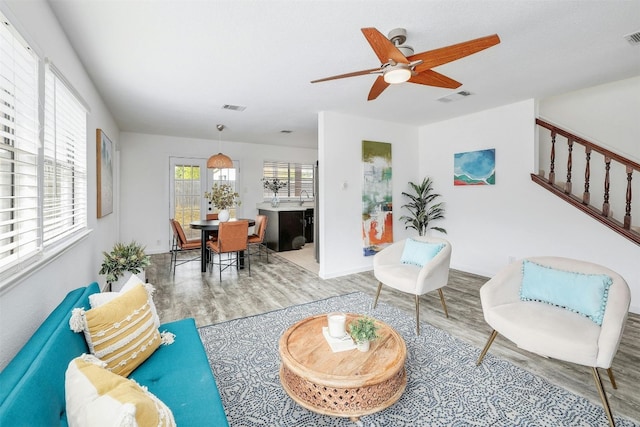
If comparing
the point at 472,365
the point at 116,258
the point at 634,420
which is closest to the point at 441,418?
the point at 472,365

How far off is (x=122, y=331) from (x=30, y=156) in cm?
106

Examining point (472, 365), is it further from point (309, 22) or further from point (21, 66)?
point (21, 66)

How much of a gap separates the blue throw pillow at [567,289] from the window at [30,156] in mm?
3173

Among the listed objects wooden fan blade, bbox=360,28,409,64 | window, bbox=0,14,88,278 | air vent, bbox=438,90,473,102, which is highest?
air vent, bbox=438,90,473,102

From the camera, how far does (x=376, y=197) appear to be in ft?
16.4

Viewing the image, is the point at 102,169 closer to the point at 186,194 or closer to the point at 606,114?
the point at 186,194

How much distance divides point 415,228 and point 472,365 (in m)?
3.31

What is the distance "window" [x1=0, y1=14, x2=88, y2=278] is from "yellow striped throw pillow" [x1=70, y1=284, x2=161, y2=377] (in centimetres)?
40

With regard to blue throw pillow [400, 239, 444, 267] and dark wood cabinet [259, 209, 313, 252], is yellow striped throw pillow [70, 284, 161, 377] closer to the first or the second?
blue throw pillow [400, 239, 444, 267]

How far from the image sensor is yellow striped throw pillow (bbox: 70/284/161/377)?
1391mm

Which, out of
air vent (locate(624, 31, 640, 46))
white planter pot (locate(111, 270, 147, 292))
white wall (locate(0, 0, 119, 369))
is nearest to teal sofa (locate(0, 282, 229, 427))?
white wall (locate(0, 0, 119, 369))

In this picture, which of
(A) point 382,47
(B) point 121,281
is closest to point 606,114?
(A) point 382,47

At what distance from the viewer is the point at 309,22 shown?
2.16 m

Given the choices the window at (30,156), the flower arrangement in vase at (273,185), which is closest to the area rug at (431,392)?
the window at (30,156)
